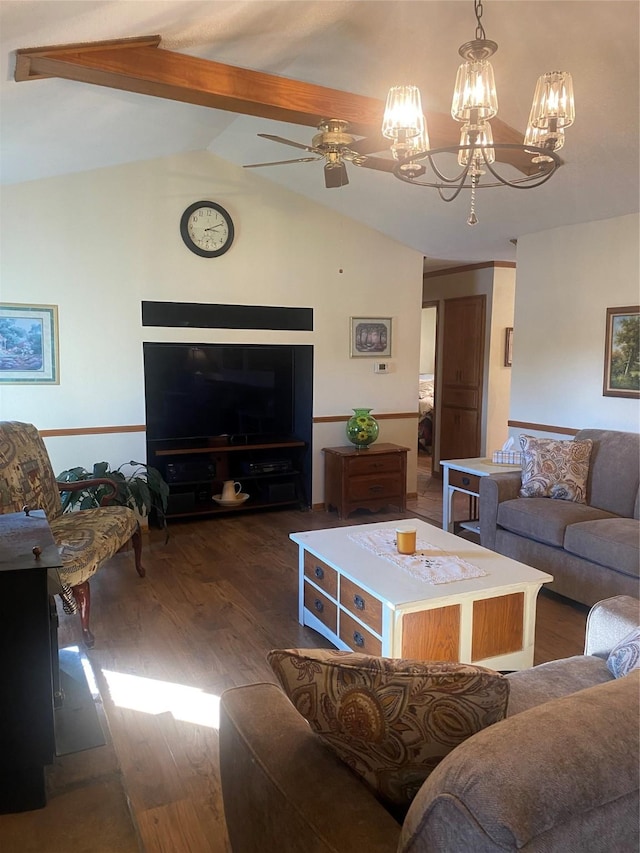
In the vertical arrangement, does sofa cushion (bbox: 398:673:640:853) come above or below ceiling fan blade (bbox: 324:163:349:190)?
below

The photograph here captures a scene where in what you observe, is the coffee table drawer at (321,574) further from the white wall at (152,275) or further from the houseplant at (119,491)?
the white wall at (152,275)

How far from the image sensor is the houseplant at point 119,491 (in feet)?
13.3

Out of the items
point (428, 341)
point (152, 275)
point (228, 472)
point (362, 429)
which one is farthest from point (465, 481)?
point (428, 341)

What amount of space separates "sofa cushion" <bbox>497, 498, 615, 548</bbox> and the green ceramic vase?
1693 millimetres

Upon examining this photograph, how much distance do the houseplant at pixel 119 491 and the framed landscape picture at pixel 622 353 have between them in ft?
10.7

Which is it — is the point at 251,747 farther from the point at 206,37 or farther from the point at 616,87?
the point at 616,87

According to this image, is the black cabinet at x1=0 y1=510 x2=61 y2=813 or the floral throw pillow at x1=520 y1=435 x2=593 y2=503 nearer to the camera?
the black cabinet at x1=0 y1=510 x2=61 y2=813

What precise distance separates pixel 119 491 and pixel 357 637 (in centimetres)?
199

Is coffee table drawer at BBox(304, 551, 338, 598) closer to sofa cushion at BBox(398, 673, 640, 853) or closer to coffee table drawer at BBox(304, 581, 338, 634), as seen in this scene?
coffee table drawer at BBox(304, 581, 338, 634)

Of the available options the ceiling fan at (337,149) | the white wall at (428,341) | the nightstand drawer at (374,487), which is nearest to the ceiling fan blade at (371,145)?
the ceiling fan at (337,149)

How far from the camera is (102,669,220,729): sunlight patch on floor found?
7.98 ft

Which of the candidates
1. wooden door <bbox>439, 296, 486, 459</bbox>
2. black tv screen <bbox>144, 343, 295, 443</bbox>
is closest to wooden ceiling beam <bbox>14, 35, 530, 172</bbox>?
black tv screen <bbox>144, 343, 295, 443</bbox>

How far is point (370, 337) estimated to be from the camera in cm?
563

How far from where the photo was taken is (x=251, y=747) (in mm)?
1271
